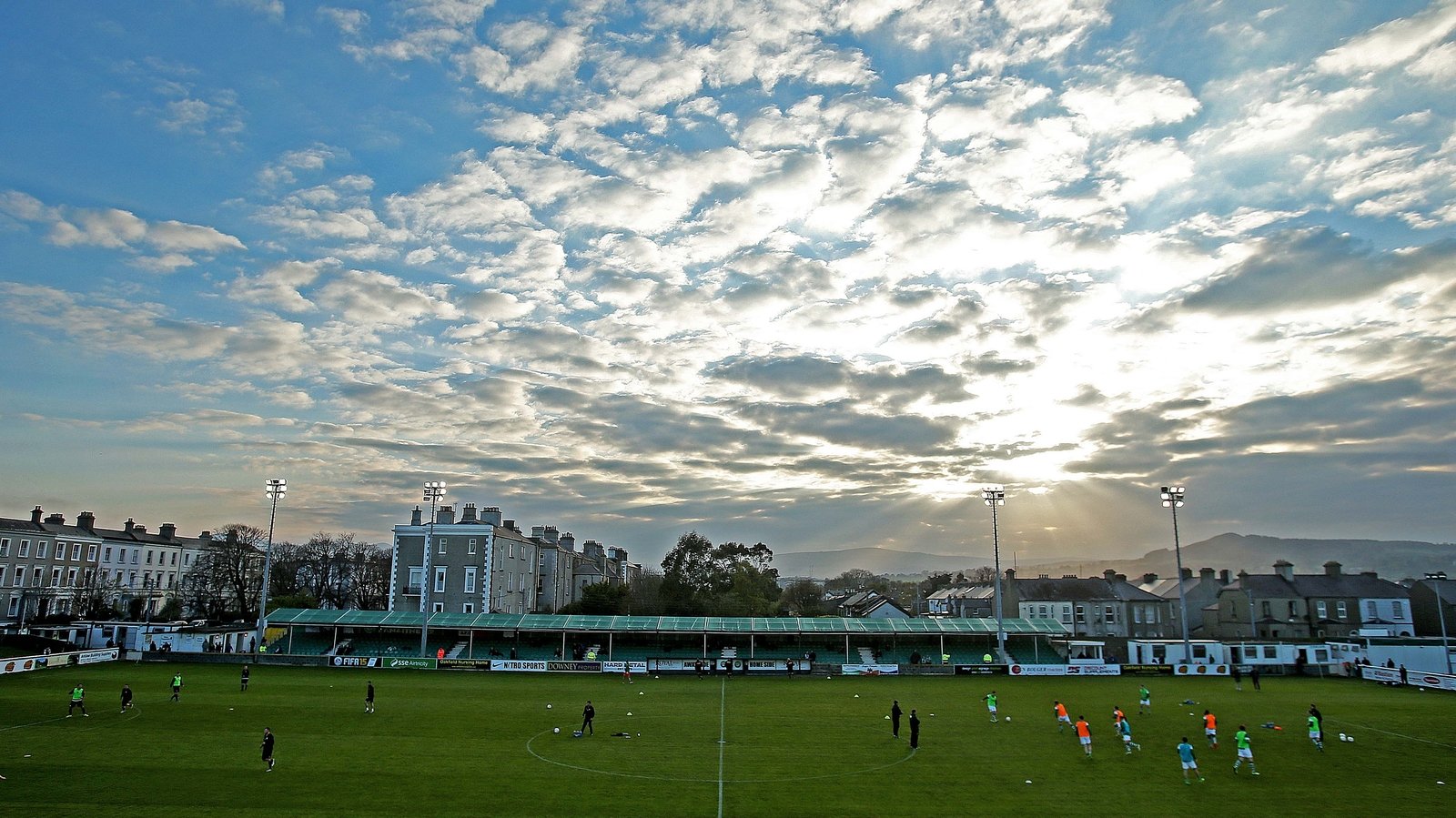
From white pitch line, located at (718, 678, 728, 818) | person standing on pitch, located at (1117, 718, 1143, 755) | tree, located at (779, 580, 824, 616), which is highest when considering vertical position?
tree, located at (779, 580, 824, 616)

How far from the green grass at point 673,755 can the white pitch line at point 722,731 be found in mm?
221

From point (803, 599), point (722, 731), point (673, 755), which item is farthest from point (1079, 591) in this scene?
point (673, 755)

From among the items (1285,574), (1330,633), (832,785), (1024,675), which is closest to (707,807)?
(832,785)

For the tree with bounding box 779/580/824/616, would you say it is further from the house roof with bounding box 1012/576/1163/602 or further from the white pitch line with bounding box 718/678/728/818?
the white pitch line with bounding box 718/678/728/818

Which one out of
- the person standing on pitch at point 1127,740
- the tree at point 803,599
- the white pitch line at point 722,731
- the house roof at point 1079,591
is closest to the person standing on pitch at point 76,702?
the white pitch line at point 722,731

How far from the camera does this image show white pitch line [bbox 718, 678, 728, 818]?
24438 mm

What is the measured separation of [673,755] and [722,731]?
19.5ft

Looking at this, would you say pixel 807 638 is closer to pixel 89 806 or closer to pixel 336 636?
pixel 336 636

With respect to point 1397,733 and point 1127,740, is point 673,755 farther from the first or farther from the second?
point 1397,733

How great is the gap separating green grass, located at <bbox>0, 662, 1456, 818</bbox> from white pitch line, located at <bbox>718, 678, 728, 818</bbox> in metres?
0.22

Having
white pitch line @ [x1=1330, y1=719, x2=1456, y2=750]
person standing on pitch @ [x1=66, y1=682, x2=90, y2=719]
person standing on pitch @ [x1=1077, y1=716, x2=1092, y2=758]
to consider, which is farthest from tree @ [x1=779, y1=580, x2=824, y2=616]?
person standing on pitch @ [x1=66, y1=682, x2=90, y2=719]

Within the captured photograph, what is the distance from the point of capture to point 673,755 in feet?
99.7

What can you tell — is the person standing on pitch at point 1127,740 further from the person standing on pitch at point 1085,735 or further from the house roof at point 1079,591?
the house roof at point 1079,591

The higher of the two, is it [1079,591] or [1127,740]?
[1079,591]
